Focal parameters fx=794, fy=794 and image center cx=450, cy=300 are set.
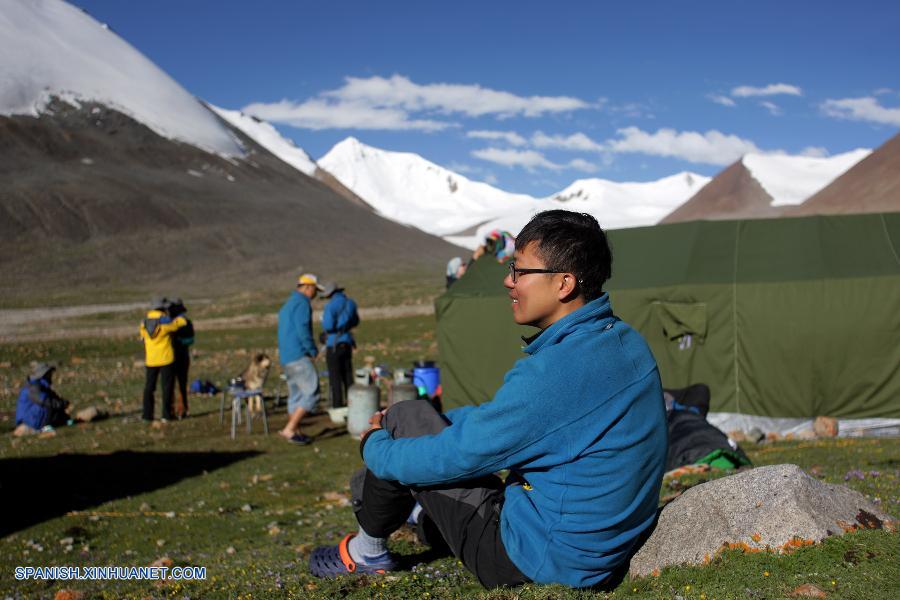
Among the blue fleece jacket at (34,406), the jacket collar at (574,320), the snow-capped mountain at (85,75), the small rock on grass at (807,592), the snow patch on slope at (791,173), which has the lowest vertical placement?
the blue fleece jacket at (34,406)

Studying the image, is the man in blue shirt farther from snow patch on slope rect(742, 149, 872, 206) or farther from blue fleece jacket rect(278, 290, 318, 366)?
snow patch on slope rect(742, 149, 872, 206)

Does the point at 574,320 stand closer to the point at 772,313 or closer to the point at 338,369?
the point at 772,313

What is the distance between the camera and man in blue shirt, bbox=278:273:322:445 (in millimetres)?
11492

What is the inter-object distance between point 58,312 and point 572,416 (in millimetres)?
49793

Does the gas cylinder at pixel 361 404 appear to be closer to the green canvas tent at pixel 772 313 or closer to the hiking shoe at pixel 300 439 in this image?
the hiking shoe at pixel 300 439

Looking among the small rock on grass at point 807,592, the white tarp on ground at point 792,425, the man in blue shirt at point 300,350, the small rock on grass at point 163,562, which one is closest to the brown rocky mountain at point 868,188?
the white tarp on ground at point 792,425

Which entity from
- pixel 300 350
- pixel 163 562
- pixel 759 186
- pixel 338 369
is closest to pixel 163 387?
pixel 338 369

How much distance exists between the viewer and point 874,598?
3498mm

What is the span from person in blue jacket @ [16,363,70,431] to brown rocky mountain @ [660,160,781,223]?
236 ft

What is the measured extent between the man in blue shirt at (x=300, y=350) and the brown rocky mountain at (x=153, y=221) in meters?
56.4

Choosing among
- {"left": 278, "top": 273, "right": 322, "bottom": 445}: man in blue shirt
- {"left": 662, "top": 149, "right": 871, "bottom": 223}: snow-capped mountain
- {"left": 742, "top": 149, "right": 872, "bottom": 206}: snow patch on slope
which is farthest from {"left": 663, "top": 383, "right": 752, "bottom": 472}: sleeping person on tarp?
{"left": 742, "top": 149, "right": 872, "bottom": 206}: snow patch on slope

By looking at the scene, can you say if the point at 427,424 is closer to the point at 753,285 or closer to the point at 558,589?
the point at 558,589

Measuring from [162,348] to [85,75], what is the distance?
440 ft

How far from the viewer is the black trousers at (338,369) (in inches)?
534
